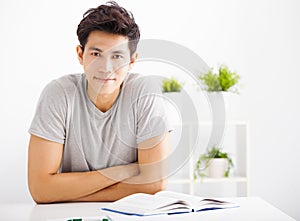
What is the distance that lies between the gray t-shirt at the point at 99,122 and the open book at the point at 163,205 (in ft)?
1.01

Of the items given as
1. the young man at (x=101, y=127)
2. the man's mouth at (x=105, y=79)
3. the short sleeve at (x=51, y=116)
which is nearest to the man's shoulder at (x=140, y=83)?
the young man at (x=101, y=127)

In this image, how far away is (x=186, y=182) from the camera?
2.44 meters

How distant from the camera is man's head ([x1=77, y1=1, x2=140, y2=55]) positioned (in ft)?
4.80

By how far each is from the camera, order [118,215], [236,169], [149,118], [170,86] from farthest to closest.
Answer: [236,169]
[170,86]
[149,118]
[118,215]

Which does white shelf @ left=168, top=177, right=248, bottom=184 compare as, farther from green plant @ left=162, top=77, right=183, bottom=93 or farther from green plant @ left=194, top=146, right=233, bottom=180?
green plant @ left=162, top=77, right=183, bottom=93

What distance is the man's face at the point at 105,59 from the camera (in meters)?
1.46

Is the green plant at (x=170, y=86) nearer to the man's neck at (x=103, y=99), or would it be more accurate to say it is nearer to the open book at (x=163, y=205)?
the man's neck at (x=103, y=99)

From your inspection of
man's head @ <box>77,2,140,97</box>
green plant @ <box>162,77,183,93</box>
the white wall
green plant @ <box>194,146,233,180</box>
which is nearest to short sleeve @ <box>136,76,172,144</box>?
man's head @ <box>77,2,140,97</box>

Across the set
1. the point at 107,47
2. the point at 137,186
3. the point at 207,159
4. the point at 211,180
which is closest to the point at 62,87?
the point at 107,47

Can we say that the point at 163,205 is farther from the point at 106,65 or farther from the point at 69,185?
the point at 106,65

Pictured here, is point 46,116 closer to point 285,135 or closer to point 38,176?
point 38,176

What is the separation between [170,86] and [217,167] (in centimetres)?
57

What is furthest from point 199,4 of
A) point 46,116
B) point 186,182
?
point 46,116

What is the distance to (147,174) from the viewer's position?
1.49m
